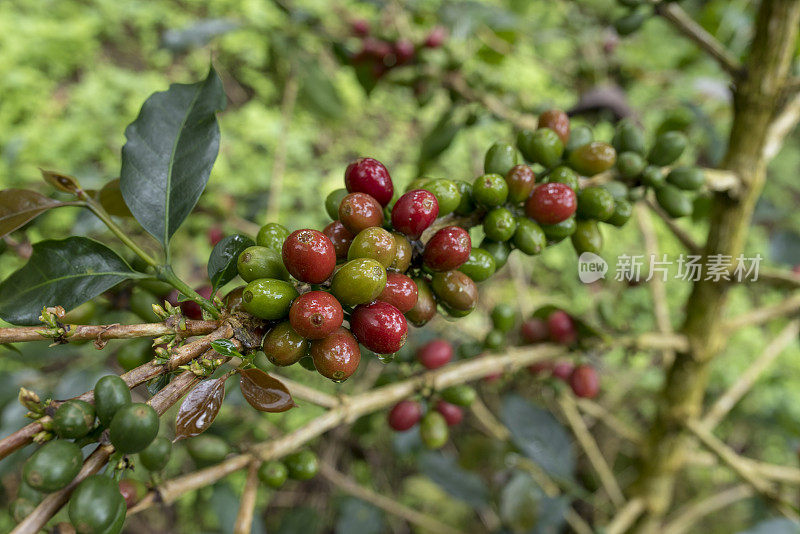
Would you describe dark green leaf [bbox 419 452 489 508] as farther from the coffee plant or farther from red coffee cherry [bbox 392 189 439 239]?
red coffee cherry [bbox 392 189 439 239]

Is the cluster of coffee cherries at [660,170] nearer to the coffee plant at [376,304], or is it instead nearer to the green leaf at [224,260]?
the coffee plant at [376,304]

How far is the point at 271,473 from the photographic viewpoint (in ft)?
2.39

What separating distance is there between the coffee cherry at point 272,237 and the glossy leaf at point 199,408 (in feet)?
0.54

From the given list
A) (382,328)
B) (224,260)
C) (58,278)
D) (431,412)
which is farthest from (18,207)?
(431,412)

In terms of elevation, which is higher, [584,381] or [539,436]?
[584,381]

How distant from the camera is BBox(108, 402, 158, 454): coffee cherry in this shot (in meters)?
0.41

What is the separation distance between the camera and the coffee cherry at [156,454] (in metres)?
0.62

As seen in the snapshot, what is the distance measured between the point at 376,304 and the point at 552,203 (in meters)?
0.27

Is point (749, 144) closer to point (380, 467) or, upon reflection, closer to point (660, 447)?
point (660, 447)

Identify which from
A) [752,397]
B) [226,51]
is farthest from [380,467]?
[226,51]

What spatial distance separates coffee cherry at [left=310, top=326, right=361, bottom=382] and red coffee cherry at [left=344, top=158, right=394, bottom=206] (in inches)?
7.2

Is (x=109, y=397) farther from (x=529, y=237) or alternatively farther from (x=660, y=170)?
(x=660, y=170)

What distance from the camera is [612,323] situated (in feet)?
3.62

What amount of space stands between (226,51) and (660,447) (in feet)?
9.02
